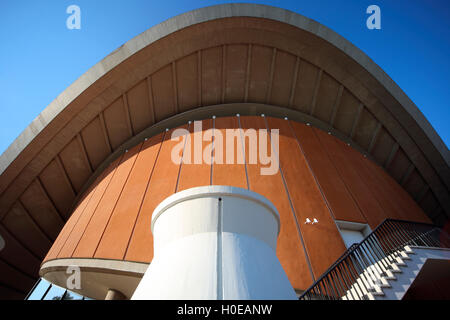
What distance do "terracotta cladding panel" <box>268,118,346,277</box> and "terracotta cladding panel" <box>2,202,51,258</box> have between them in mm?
17143

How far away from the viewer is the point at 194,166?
13.6 meters

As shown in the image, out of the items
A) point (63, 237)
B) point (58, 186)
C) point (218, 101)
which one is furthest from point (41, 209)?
point (218, 101)

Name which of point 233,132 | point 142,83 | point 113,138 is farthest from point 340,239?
point 113,138

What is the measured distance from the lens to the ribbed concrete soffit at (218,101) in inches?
599

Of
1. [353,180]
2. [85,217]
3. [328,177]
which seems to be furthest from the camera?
[353,180]

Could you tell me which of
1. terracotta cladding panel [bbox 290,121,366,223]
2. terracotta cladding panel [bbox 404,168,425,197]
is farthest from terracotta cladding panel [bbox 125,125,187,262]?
terracotta cladding panel [bbox 404,168,425,197]

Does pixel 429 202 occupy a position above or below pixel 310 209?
above

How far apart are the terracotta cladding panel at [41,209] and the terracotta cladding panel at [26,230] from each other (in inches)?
12.6

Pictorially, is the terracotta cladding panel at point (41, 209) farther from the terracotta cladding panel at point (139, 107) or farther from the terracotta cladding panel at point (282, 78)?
the terracotta cladding panel at point (282, 78)

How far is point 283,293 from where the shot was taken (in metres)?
2.37

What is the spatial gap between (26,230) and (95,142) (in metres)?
8.06

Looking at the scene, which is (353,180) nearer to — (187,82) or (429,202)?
(429,202)

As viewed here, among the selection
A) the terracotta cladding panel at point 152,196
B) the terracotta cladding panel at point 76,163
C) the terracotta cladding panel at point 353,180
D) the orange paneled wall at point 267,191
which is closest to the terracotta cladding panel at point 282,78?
the orange paneled wall at point 267,191

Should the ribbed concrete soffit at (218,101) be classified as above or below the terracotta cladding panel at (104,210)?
above
